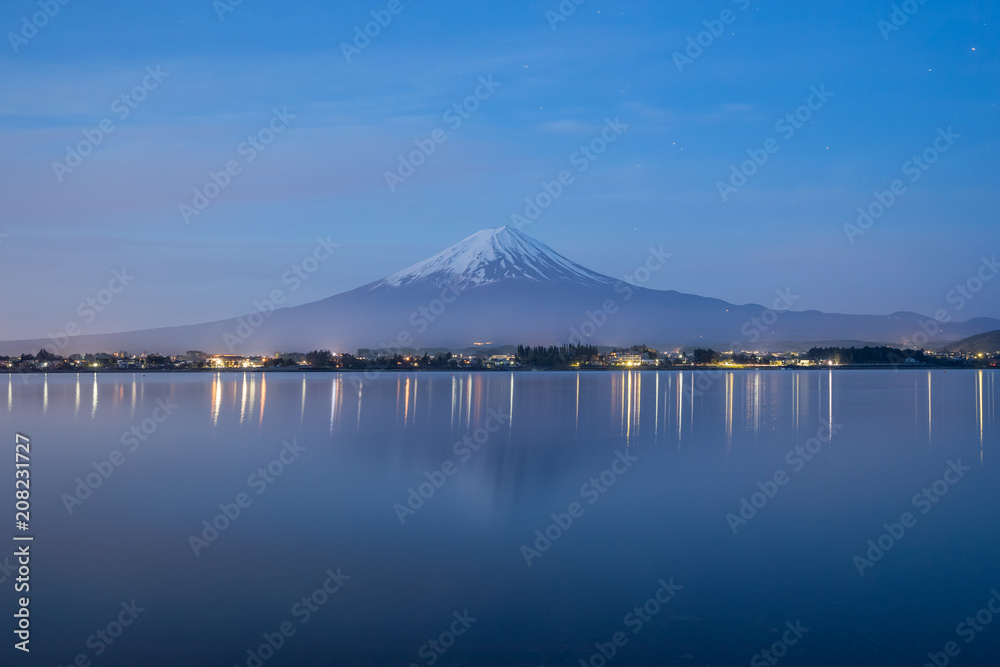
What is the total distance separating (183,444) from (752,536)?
33.3 ft

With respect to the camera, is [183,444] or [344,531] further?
[183,444]

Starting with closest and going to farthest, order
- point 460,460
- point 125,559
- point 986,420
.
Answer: point 125,559, point 460,460, point 986,420

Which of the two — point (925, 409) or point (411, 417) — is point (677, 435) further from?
point (925, 409)

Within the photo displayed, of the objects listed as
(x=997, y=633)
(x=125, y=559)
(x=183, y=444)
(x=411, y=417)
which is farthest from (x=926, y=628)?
(x=411, y=417)

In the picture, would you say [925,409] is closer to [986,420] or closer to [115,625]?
[986,420]

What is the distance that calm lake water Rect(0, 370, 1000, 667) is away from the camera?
15.2 ft

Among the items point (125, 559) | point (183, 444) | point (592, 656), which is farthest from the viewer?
point (183, 444)

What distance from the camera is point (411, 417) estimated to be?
20.2 metres

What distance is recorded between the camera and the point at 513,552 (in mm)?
6590

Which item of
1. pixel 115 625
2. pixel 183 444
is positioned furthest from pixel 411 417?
pixel 115 625

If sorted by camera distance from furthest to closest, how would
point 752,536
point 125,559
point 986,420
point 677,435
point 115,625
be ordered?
point 986,420, point 677,435, point 752,536, point 125,559, point 115,625

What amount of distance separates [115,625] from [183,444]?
973 centimetres

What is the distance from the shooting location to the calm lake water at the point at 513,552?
464 cm

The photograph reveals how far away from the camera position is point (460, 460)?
11773 mm
